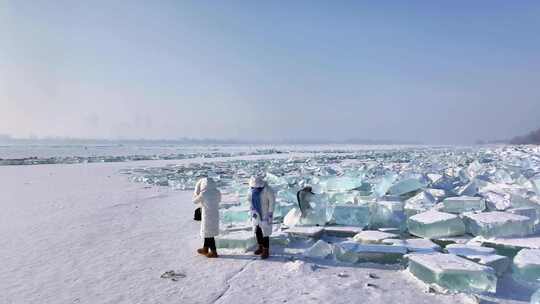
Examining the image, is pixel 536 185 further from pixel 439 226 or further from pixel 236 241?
pixel 236 241

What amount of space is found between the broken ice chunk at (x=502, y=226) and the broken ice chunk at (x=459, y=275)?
1282mm

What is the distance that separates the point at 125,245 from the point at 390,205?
11.1 ft

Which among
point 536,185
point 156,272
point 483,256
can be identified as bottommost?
point 156,272

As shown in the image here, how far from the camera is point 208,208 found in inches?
169

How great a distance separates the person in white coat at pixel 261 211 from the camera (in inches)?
168

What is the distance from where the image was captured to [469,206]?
215 inches

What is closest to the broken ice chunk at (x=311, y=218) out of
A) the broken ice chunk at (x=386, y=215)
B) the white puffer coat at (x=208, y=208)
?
the broken ice chunk at (x=386, y=215)

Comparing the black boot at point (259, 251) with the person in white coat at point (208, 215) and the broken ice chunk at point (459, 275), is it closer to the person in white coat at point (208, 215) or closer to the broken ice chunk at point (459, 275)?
the person in white coat at point (208, 215)

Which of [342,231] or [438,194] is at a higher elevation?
[438,194]

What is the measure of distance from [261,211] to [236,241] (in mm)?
497

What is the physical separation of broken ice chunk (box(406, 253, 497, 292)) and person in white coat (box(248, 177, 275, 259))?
5.20 ft

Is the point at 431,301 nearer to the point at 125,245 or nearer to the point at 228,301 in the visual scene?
the point at 228,301

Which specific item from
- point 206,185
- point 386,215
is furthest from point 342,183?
point 206,185

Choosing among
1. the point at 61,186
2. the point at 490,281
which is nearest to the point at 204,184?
the point at 490,281
